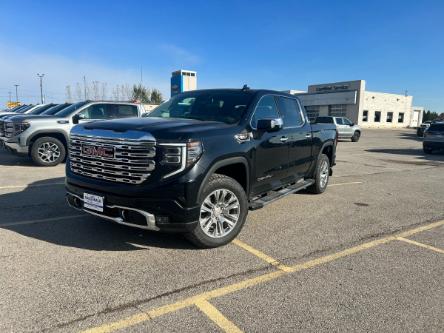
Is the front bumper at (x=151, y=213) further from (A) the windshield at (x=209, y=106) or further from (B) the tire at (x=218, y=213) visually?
(A) the windshield at (x=209, y=106)

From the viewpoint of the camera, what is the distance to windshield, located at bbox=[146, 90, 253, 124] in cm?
503

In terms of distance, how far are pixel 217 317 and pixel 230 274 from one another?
81cm

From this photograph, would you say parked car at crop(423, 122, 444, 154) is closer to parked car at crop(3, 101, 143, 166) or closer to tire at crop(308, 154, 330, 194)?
tire at crop(308, 154, 330, 194)

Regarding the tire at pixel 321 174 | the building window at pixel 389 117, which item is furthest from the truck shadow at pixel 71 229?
the building window at pixel 389 117

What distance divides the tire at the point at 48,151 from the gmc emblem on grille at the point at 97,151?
6678mm

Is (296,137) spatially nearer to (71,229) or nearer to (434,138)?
(71,229)

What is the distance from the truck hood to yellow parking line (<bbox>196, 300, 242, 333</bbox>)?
5.47ft

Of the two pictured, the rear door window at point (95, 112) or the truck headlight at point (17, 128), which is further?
the rear door window at point (95, 112)

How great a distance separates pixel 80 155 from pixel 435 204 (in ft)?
21.8

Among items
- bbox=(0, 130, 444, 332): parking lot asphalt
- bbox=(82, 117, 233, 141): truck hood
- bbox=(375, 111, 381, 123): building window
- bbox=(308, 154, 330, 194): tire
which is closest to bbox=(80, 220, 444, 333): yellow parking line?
bbox=(0, 130, 444, 332): parking lot asphalt

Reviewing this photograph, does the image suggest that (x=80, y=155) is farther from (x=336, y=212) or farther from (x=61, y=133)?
(x=61, y=133)

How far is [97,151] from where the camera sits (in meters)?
4.20

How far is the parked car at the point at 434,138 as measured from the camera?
1802 centimetres

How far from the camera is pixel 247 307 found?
3.14 metres
